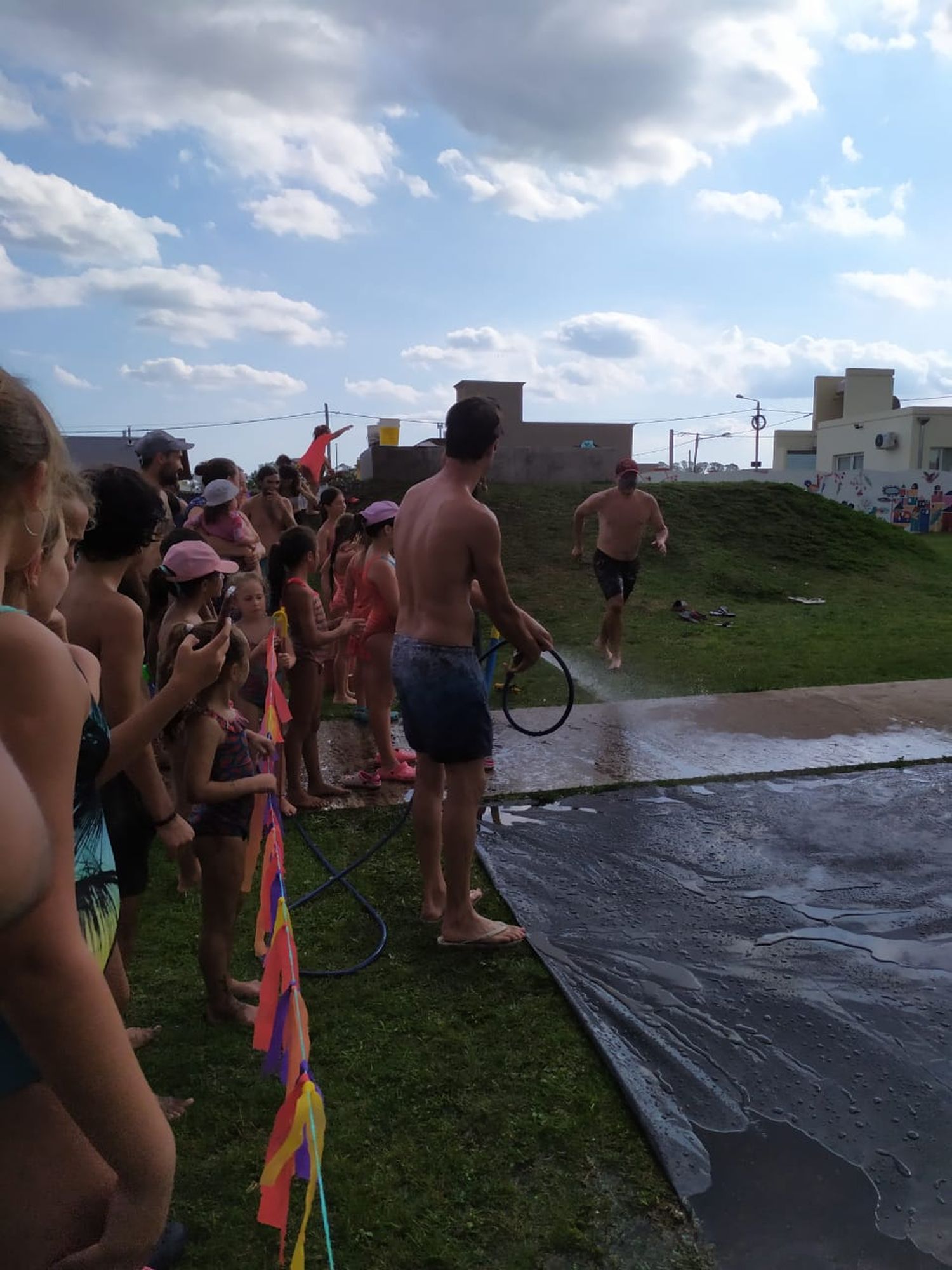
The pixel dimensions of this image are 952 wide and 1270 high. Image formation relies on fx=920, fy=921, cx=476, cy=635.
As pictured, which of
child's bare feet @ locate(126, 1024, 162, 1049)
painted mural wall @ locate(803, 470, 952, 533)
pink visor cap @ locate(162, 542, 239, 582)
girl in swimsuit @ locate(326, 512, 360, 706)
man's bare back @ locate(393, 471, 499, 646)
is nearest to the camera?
child's bare feet @ locate(126, 1024, 162, 1049)

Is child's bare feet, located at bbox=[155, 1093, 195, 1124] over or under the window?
under

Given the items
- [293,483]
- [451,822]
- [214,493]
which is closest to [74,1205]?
[451,822]

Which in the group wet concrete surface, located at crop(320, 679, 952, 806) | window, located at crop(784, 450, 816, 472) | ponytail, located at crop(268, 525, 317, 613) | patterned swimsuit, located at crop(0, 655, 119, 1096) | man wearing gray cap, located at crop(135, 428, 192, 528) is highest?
window, located at crop(784, 450, 816, 472)

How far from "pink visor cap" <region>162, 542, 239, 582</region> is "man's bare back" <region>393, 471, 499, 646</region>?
0.73 metres

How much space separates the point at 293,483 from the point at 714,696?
4157mm

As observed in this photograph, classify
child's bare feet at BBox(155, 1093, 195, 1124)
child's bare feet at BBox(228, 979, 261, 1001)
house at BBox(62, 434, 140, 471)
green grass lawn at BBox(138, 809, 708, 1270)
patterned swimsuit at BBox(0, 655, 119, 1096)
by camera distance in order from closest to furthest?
patterned swimsuit at BBox(0, 655, 119, 1096)
green grass lawn at BBox(138, 809, 708, 1270)
child's bare feet at BBox(155, 1093, 195, 1124)
child's bare feet at BBox(228, 979, 261, 1001)
house at BBox(62, 434, 140, 471)

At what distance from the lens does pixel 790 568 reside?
15.7m

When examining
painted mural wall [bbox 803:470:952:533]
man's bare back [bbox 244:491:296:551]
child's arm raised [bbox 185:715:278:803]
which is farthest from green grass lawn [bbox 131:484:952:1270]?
painted mural wall [bbox 803:470:952:533]

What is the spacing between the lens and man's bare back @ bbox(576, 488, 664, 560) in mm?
9133

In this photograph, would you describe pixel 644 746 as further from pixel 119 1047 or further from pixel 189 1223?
pixel 119 1047

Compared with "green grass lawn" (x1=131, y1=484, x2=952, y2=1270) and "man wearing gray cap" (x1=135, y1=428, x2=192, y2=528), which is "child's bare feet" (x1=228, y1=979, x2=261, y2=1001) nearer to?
"green grass lawn" (x1=131, y1=484, x2=952, y2=1270)

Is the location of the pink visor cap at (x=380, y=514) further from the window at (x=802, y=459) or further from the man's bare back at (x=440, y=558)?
the window at (x=802, y=459)

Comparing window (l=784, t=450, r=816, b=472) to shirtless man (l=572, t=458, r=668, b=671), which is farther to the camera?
window (l=784, t=450, r=816, b=472)

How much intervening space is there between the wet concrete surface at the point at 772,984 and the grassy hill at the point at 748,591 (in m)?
3.34
